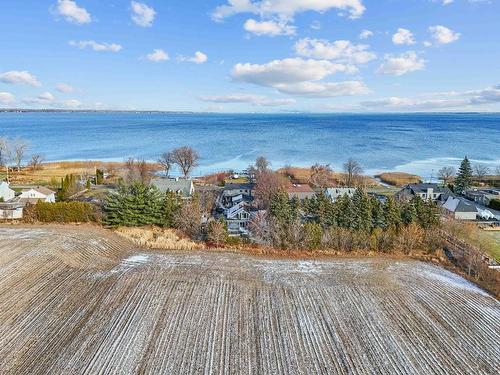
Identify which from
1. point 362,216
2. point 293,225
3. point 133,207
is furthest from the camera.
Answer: point 133,207

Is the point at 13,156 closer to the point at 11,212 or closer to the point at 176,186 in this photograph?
the point at 176,186

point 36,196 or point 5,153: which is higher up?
point 5,153

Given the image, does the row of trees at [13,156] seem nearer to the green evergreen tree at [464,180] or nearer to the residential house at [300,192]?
the residential house at [300,192]

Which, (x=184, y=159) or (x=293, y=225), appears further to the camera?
(x=184, y=159)

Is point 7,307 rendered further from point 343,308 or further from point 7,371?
point 343,308

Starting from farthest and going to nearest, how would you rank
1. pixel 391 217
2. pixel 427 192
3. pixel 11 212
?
pixel 427 192 < pixel 11 212 < pixel 391 217

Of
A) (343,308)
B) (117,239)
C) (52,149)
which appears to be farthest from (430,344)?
(52,149)

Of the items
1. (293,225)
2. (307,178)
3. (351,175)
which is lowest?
(307,178)

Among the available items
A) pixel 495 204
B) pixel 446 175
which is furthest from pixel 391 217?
pixel 446 175

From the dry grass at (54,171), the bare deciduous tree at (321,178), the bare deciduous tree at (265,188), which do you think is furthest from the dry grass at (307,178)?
the dry grass at (54,171)
